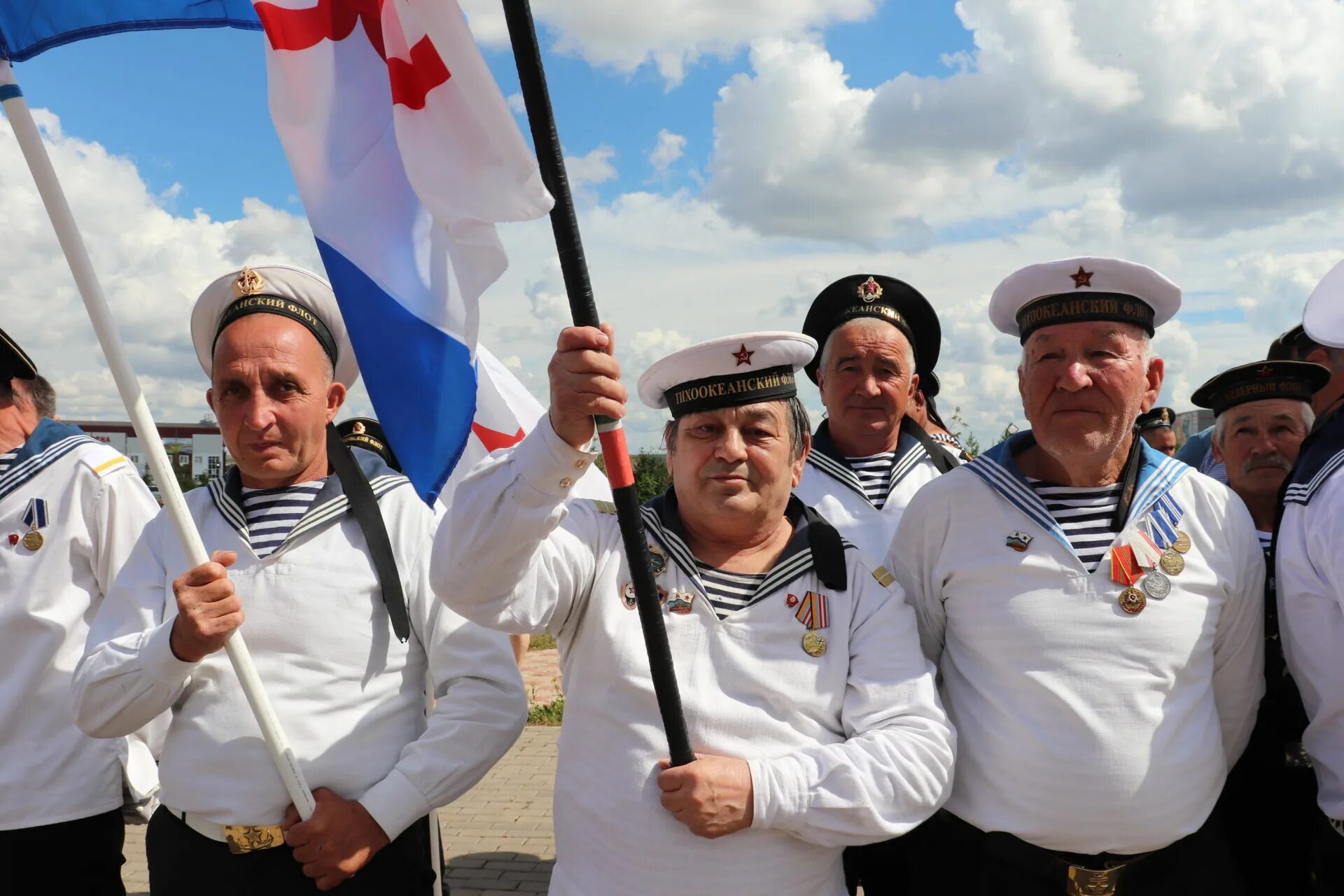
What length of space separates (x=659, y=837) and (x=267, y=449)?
1.38m

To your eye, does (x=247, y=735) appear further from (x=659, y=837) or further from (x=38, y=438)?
(x=38, y=438)

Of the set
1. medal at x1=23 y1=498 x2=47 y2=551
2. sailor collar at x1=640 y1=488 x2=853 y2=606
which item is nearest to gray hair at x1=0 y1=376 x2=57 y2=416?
medal at x1=23 y1=498 x2=47 y2=551

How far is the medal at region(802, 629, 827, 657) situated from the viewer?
2.37 meters

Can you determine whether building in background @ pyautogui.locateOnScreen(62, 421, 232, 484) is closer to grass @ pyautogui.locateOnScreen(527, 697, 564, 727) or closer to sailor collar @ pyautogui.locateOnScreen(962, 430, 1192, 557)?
grass @ pyautogui.locateOnScreen(527, 697, 564, 727)

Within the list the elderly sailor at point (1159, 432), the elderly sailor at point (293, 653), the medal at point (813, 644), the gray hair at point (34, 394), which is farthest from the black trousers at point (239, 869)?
the elderly sailor at point (1159, 432)

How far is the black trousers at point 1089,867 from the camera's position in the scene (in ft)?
8.10

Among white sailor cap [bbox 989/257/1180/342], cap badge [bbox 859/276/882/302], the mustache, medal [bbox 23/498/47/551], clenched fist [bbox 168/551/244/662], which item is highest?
cap badge [bbox 859/276/882/302]

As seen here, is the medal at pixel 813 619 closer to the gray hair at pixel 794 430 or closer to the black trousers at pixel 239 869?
the gray hair at pixel 794 430

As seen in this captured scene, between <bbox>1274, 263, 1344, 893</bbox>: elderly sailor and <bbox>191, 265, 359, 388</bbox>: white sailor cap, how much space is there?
2.54 meters

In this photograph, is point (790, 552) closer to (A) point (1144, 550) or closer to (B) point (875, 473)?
(A) point (1144, 550)

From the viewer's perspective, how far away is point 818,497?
3.64 meters

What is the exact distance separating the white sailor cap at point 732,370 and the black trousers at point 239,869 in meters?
1.36

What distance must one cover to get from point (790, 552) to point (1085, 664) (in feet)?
2.50

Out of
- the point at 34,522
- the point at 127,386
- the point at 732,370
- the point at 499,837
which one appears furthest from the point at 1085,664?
the point at 499,837
